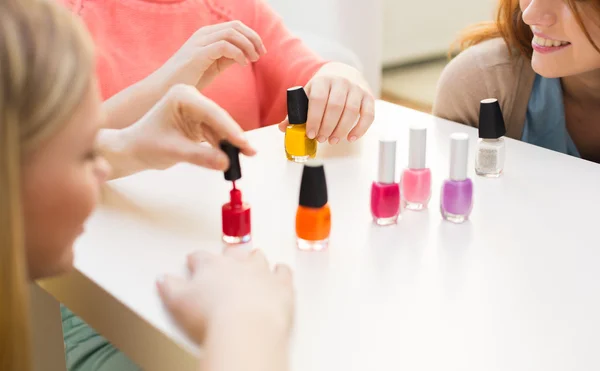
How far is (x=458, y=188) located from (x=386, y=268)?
5.5 inches

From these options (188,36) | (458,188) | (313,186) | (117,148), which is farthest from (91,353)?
(188,36)

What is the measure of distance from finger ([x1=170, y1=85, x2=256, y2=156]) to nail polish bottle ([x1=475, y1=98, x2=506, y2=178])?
0.30m

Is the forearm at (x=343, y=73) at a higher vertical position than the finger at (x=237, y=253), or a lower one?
higher

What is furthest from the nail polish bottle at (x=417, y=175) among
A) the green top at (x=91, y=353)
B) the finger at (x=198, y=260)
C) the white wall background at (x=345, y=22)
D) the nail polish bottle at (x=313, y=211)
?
the white wall background at (x=345, y=22)

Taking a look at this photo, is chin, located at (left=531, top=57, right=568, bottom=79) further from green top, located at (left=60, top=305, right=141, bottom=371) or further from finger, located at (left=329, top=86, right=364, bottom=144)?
green top, located at (left=60, top=305, right=141, bottom=371)

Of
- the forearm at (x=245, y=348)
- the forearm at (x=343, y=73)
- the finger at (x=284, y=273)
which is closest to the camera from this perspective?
the forearm at (x=245, y=348)

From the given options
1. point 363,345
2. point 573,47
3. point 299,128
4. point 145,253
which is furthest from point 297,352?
point 573,47

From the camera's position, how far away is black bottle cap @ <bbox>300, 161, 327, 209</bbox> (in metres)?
0.66

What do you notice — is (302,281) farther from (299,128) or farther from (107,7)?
(107,7)

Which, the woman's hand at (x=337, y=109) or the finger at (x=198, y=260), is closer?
the finger at (x=198, y=260)

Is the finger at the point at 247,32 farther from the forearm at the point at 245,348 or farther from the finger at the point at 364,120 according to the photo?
the forearm at the point at 245,348

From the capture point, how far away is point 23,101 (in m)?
0.41

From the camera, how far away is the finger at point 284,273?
1.99 ft

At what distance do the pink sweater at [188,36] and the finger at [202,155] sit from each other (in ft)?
1.37
